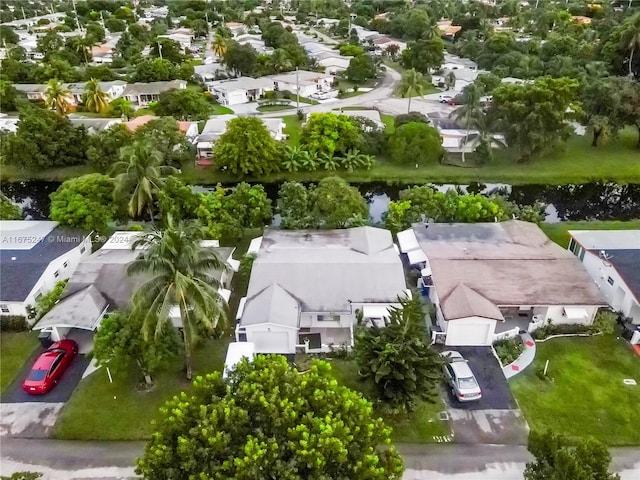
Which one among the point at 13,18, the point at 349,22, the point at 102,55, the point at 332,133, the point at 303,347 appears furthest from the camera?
the point at 13,18

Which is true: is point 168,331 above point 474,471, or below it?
above

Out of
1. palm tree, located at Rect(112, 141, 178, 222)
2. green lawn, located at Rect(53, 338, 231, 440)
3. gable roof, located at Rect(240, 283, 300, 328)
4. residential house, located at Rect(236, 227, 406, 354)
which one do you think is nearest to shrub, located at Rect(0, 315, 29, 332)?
green lawn, located at Rect(53, 338, 231, 440)

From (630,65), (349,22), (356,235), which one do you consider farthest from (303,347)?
(349,22)

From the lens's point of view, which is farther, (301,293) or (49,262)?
(49,262)

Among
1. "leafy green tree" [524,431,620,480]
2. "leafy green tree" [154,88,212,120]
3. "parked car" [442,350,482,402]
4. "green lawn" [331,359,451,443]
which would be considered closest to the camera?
"leafy green tree" [524,431,620,480]

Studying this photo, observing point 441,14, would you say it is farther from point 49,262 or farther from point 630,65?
point 49,262

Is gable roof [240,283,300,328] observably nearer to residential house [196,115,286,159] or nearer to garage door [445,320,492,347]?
garage door [445,320,492,347]

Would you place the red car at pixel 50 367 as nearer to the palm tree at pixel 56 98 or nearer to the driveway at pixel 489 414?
the driveway at pixel 489 414
